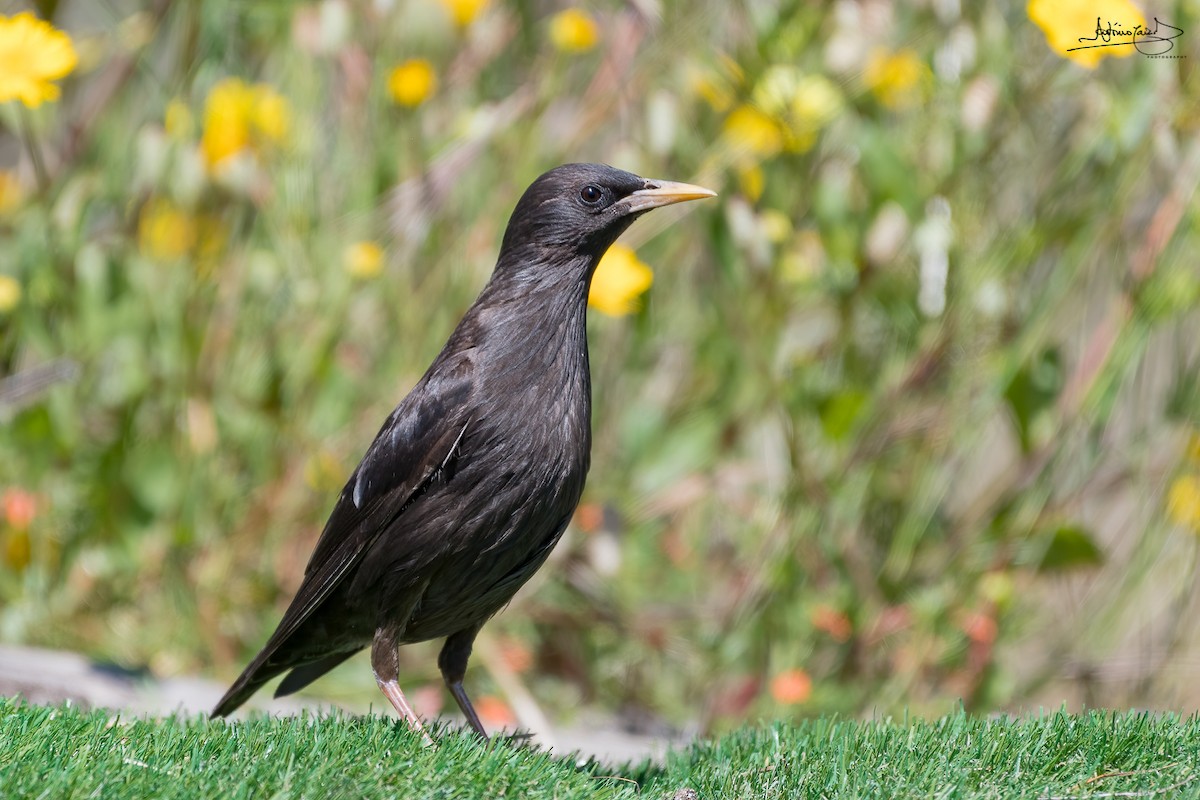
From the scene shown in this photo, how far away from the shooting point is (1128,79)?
4.96 m

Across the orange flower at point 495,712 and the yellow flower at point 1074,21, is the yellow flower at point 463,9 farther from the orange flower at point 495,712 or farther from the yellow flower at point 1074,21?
the orange flower at point 495,712

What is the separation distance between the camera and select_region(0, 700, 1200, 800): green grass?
278cm

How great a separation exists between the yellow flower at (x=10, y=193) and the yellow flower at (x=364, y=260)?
1.57m

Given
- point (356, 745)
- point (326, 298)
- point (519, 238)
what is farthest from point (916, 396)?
point (356, 745)

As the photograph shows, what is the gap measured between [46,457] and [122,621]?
861 mm

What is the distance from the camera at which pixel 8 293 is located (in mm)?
5383

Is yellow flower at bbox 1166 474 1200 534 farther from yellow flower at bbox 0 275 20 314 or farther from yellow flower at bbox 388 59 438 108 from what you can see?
yellow flower at bbox 0 275 20 314

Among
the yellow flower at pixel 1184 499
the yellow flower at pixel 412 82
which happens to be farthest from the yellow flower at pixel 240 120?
the yellow flower at pixel 1184 499

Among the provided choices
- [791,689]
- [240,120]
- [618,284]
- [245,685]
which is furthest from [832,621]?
[240,120]

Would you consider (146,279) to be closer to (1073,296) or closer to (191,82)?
(191,82)

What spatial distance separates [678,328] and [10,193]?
10.3 feet

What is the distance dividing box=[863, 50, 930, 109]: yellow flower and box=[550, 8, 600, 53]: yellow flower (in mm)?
1141

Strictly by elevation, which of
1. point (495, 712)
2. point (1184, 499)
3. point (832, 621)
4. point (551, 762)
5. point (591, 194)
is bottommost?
point (495, 712)

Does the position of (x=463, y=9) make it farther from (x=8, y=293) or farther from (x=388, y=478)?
Answer: (x=388, y=478)
